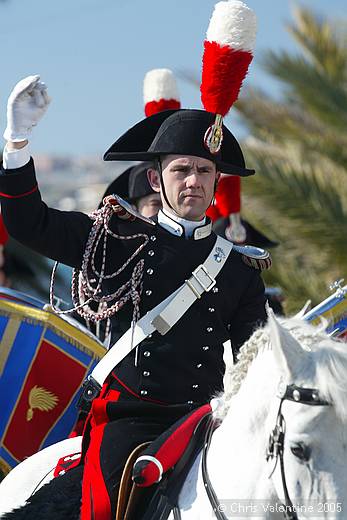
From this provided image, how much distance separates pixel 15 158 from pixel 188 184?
661mm

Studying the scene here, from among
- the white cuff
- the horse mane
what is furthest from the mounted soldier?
the horse mane

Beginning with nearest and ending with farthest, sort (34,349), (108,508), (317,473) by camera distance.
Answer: (317,473) < (108,508) < (34,349)

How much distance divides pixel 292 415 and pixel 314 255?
8.43m

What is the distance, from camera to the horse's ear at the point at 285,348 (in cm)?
274

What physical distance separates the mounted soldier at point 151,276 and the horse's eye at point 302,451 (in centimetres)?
84

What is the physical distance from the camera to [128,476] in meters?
3.27

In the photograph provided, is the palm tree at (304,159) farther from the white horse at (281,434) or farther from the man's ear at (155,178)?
the white horse at (281,434)

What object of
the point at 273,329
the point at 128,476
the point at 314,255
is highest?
the point at 273,329

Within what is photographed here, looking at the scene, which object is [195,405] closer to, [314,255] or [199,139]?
[199,139]

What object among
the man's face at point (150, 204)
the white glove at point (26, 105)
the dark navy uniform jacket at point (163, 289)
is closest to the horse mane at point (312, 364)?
the dark navy uniform jacket at point (163, 289)

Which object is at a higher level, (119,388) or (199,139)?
(199,139)

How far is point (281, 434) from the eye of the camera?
2.75 meters

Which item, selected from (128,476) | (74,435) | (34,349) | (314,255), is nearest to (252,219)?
(314,255)

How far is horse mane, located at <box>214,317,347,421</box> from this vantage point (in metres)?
2.71
